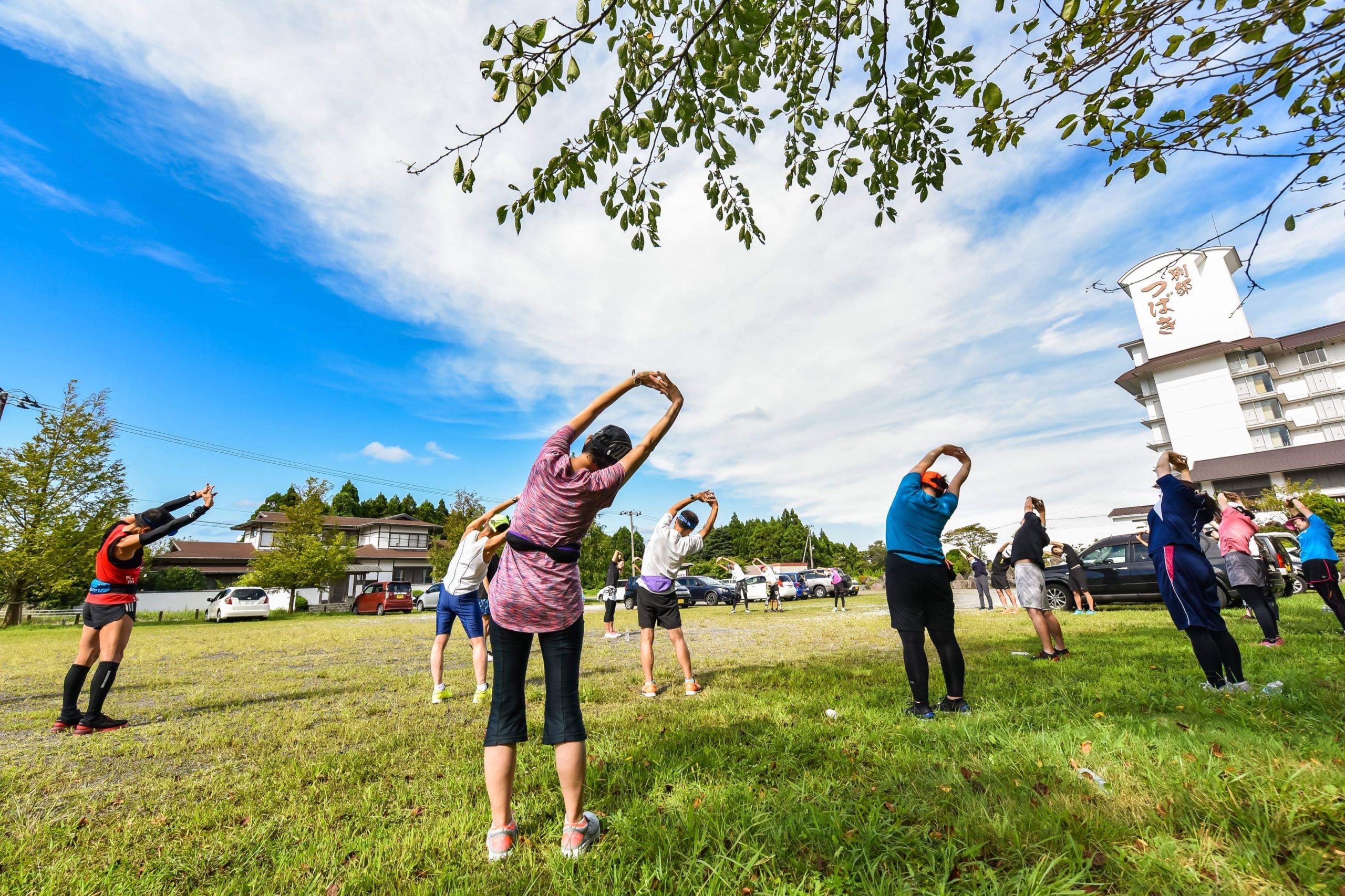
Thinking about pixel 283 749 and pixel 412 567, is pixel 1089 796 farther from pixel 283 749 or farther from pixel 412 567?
pixel 412 567

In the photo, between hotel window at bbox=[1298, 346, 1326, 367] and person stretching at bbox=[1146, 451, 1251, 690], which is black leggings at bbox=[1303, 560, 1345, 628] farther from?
hotel window at bbox=[1298, 346, 1326, 367]

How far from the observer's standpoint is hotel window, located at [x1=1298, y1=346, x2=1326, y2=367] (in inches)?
2042

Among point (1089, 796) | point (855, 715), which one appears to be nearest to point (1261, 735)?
point (1089, 796)

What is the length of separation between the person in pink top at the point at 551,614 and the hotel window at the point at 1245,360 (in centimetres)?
7569

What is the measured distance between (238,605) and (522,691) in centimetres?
2992

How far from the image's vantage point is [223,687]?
7000 mm

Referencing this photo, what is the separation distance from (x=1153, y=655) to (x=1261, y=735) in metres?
3.62

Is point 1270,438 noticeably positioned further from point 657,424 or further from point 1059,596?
point 657,424

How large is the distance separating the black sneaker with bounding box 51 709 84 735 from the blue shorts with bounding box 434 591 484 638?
306 centimetres

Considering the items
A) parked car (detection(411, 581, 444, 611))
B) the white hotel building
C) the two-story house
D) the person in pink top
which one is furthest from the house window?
the white hotel building

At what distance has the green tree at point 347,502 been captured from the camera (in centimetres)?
8038

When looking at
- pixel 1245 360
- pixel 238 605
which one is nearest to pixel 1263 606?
pixel 238 605

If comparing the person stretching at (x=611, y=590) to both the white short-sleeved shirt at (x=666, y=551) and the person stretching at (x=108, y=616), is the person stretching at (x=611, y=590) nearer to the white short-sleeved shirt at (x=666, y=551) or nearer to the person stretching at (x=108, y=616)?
the white short-sleeved shirt at (x=666, y=551)

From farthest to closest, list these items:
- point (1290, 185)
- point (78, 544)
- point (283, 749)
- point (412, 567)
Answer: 1. point (412, 567)
2. point (78, 544)
3. point (283, 749)
4. point (1290, 185)
